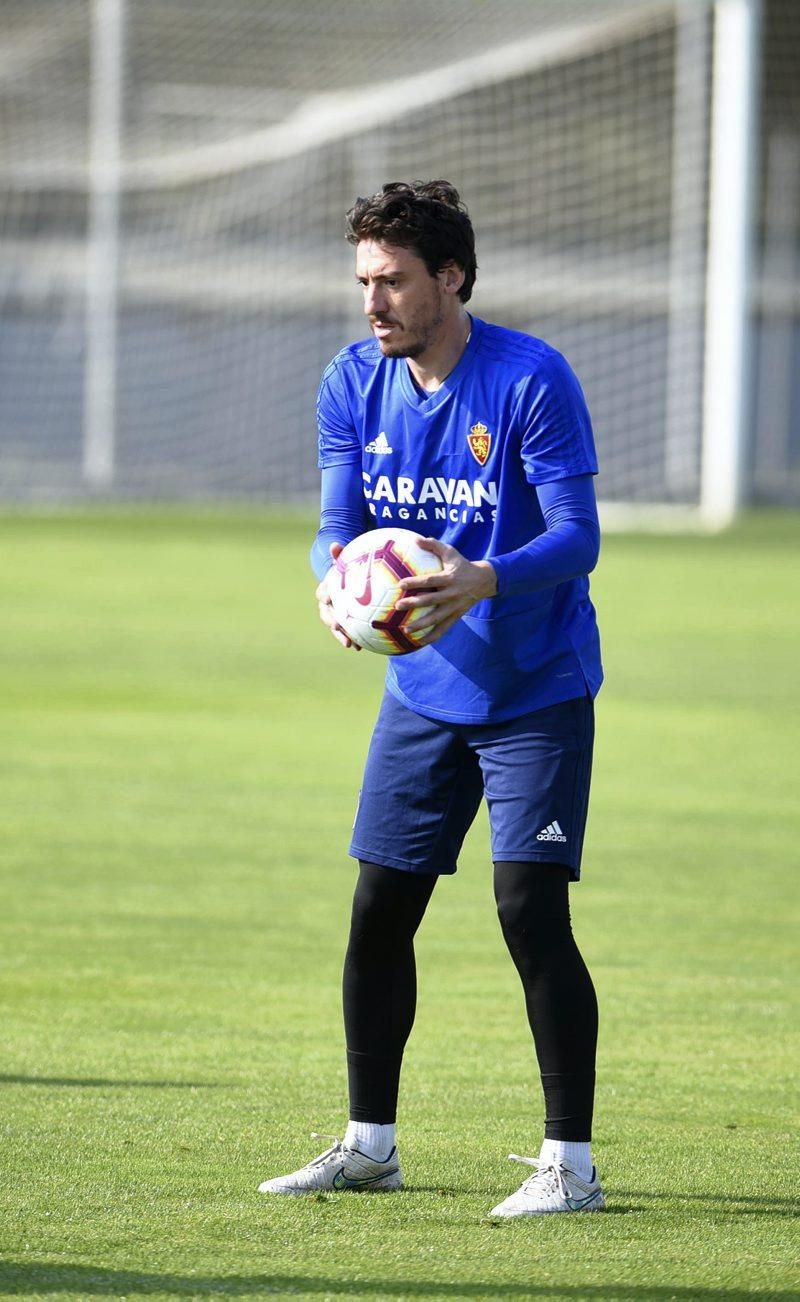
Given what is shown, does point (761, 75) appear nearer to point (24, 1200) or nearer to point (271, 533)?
point (271, 533)

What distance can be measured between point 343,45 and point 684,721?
561 inches

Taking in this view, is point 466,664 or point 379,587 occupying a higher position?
point 379,587

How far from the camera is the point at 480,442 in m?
4.47

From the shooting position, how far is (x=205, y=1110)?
521cm

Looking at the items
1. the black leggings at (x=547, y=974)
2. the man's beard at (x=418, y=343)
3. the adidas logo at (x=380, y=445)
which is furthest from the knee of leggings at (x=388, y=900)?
the man's beard at (x=418, y=343)

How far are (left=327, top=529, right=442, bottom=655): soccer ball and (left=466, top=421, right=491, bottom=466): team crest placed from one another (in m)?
0.21

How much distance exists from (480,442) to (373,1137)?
1524 mm

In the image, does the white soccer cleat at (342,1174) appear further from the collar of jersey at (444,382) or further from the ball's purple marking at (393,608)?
the collar of jersey at (444,382)

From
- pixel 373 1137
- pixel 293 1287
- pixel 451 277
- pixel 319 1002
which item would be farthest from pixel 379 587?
pixel 319 1002

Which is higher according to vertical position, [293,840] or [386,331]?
[386,331]

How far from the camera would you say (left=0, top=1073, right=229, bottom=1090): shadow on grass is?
5.43 m

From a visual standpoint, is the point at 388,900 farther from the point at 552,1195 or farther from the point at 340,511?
the point at 340,511

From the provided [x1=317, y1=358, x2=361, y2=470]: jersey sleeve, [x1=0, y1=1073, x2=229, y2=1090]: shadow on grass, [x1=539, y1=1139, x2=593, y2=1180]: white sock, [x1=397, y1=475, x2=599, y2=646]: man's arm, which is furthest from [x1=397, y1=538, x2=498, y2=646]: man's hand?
[x1=0, y1=1073, x2=229, y2=1090]: shadow on grass

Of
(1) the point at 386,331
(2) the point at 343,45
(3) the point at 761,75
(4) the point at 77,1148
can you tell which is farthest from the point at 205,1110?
(3) the point at 761,75
